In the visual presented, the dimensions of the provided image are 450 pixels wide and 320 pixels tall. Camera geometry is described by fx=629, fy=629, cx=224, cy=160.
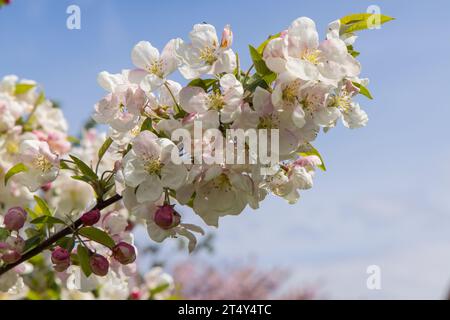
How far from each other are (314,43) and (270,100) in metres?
0.16

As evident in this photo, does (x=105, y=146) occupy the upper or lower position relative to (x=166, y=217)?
upper

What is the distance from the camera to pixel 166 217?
51.0 inches

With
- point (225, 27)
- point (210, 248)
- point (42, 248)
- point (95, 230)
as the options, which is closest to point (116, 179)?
point (95, 230)

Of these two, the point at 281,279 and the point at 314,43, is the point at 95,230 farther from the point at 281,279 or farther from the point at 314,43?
the point at 281,279

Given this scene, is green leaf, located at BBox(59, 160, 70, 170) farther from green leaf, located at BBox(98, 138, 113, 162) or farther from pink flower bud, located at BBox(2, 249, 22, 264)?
pink flower bud, located at BBox(2, 249, 22, 264)

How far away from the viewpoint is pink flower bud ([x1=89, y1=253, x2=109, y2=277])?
1.42 m

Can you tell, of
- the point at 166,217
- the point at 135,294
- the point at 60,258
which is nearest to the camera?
the point at 166,217

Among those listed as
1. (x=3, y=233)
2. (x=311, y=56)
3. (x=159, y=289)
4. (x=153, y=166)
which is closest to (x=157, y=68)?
(x=153, y=166)

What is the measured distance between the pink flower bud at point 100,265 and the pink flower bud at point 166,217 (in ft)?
0.64

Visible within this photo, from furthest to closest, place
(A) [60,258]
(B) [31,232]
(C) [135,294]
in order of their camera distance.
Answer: (C) [135,294] < (B) [31,232] < (A) [60,258]

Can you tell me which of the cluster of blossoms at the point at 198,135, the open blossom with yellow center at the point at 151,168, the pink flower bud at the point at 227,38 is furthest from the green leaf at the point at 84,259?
the pink flower bud at the point at 227,38

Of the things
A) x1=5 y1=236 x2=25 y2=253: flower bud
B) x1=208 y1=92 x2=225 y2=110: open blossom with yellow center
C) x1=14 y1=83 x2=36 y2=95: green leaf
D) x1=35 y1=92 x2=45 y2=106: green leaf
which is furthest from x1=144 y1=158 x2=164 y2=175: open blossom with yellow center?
x1=14 y1=83 x2=36 y2=95: green leaf

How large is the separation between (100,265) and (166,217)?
0.23 m

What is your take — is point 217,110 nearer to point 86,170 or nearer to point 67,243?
point 86,170
